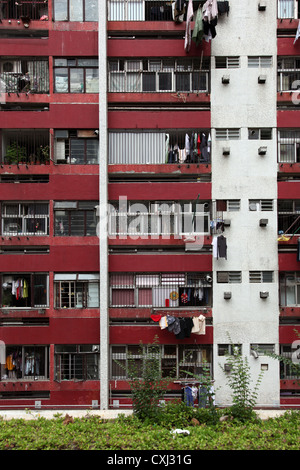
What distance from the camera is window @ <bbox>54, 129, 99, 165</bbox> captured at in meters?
13.5

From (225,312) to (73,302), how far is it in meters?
5.52

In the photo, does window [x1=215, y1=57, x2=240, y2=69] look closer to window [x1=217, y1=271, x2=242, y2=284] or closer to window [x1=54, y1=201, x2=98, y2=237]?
window [x1=54, y1=201, x2=98, y2=237]

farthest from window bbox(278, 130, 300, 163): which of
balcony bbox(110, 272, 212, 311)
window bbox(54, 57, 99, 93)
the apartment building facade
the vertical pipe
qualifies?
window bbox(54, 57, 99, 93)

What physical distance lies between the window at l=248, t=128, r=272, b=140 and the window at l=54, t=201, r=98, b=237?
6228 millimetres

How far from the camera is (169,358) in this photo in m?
13.1

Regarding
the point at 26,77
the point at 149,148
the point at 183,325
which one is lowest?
the point at 183,325

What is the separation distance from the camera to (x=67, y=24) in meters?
13.3

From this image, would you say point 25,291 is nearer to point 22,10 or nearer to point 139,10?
point 22,10

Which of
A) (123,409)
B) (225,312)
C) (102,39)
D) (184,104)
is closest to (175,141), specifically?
(184,104)

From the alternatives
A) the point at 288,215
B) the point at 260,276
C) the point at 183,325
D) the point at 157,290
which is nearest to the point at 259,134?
the point at 288,215

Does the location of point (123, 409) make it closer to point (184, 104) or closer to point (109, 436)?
point (109, 436)

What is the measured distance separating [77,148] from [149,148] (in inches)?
105

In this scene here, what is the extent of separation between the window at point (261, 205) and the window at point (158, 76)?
453 cm

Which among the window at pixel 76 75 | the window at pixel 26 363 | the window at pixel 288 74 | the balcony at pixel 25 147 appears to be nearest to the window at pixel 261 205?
the window at pixel 288 74
